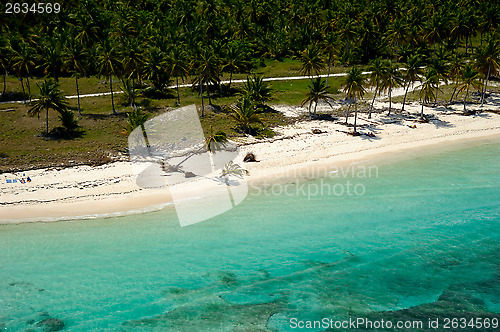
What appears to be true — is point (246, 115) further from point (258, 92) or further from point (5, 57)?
point (5, 57)


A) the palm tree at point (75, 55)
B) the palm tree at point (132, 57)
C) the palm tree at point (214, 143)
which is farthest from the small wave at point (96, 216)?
the palm tree at point (132, 57)

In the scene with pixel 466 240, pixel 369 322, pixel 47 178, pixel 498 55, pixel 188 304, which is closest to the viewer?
pixel 369 322

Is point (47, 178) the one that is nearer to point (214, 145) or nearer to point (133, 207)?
point (133, 207)

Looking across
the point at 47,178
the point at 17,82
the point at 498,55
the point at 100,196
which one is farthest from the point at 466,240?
the point at 17,82

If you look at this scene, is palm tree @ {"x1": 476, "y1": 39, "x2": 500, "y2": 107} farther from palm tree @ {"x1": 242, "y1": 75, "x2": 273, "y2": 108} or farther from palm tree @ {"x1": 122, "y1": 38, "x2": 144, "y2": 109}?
palm tree @ {"x1": 122, "y1": 38, "x2": 144, "y2": 109}

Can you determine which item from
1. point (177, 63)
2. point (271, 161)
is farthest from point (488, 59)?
point (177, 63)
